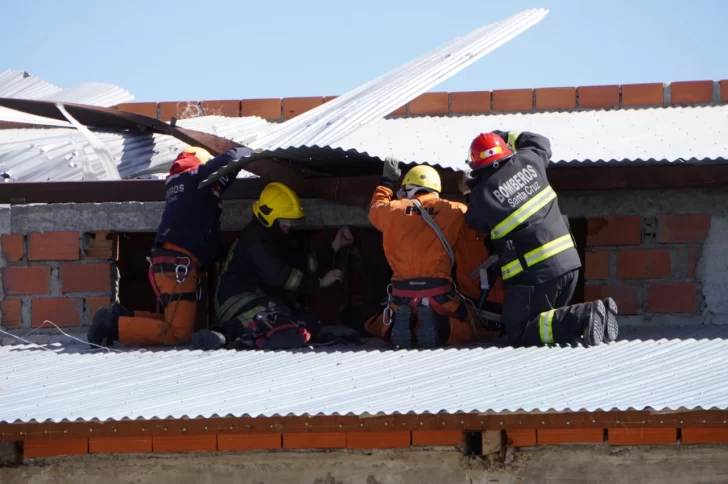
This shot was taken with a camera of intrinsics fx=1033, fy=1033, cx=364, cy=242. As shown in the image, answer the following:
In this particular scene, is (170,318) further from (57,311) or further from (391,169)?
(391,169)

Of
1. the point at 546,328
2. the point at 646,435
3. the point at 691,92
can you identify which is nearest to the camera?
the point at 646,435

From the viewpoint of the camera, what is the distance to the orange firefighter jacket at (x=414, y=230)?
645cm

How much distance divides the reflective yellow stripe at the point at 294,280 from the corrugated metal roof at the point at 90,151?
0.91m

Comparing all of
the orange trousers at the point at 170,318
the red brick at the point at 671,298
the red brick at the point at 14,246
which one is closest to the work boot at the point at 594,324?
the red brick at the point at 671,298

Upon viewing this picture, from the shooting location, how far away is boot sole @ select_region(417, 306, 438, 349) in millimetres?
6367

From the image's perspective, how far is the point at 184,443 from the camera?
5133 mm

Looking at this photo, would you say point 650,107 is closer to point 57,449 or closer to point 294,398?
point 294,398

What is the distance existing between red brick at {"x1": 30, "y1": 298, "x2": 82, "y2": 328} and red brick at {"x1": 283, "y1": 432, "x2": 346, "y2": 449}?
254cm

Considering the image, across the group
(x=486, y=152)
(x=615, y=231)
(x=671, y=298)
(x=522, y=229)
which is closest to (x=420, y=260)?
(x=522, y=229)

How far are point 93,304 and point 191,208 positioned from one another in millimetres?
1033

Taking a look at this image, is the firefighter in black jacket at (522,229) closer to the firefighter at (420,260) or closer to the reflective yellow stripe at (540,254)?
the reflective yellow stripe at (540,254)

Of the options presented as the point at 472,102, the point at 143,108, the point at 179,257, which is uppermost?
the point at 472,102

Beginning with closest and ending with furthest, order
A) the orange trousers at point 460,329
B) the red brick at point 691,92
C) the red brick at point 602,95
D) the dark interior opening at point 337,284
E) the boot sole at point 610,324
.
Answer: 1. the boot sole at point 610,324
2. the orange trousers at point 460,329
3. the dark interior opening at point 337,284
4. the red brick at point 691,92
5. the red brick at point 602,95

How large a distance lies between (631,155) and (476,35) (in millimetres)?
2581
